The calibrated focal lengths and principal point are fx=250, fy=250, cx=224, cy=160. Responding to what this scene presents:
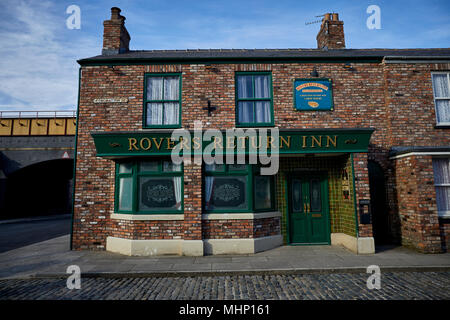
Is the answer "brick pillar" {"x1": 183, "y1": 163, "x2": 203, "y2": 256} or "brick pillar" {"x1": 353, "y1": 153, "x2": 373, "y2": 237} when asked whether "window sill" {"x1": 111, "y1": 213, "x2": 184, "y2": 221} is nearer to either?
"brick pillar" {"x1": 183, "y1": 163, "x2": 203, "y2": 256}

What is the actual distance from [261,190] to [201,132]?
291 cm

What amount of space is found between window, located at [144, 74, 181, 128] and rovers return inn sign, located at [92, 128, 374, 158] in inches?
37.0

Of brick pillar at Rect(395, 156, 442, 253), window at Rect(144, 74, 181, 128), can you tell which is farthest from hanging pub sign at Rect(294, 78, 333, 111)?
window at Rect(144, 74, 181, 128)

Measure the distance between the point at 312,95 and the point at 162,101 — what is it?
542 centimetres

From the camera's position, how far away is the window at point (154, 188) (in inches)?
329

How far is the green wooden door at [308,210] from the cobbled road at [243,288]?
2.72 metres

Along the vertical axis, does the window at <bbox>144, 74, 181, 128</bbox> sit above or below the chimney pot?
below

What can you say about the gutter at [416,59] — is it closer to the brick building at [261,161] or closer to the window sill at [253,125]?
the brick building at [261,161]

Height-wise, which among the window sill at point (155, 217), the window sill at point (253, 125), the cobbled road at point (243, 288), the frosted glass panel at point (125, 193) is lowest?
the cobbled road at point (243, 288)

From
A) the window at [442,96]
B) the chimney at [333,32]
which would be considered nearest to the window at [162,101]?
the chimney at [333,32]

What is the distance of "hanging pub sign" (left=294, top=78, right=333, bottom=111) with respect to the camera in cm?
902

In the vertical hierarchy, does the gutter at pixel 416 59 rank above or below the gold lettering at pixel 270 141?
above
